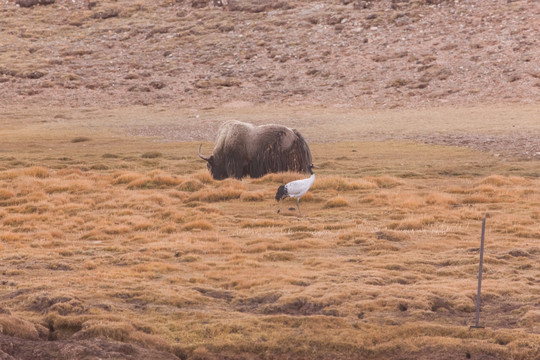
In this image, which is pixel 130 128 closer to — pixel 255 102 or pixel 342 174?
pixel 255 102

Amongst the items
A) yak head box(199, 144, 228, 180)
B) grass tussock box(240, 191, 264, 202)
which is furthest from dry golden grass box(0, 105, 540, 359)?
yak head box(199, 144, 228, 180)

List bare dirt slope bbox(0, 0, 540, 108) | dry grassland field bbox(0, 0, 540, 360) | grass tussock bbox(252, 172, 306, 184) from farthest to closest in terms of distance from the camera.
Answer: bare dirt slope bbox(0, 0, 540, 108) < grass tussock bbox(252, 172, 306, 184) < dry grassland field bbox(0, 0, 540, 360)

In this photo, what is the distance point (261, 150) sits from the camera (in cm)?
2125

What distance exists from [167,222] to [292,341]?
7.85 m

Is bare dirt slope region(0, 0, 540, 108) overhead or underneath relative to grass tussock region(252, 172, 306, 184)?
overhead

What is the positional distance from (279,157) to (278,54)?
32.9 meters

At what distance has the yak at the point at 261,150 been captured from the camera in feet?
69.5

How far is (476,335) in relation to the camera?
8523 mm

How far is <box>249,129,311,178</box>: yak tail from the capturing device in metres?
21.2

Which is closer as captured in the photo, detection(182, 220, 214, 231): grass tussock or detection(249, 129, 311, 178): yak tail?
detection(182, 220, 214, 231): grass tussock

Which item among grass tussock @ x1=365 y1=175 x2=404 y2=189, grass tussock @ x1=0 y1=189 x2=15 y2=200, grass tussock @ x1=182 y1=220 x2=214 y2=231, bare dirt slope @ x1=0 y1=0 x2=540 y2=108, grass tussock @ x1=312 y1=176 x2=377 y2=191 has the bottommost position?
grass tussock @ x1=365 y1=175 x2=404 y2=189

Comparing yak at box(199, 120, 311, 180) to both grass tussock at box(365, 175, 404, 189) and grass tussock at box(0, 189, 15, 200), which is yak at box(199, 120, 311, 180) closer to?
grass tussock at box(365, 175, 404, 189)

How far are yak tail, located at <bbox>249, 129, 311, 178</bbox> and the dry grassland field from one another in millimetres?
728

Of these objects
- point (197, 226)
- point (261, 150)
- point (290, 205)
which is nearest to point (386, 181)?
point (261, 150)
